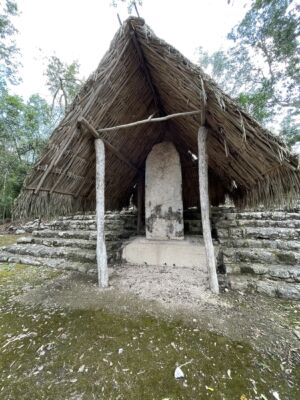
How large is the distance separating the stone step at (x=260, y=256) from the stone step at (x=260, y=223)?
79cm

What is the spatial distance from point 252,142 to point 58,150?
2.58 metres

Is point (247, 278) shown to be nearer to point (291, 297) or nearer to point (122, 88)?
point (291, 297)

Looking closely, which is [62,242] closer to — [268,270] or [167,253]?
[167,253]

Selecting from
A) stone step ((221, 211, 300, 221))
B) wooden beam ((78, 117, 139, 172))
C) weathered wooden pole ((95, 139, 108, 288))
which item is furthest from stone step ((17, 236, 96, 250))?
stone step ((221, 211, 300, 221))

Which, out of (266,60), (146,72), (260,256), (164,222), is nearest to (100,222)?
(164,222)

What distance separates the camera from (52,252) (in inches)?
156

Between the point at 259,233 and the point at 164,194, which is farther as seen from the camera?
→ the point at 164,194

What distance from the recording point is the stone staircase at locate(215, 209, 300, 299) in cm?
252

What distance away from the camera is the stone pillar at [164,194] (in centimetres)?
364

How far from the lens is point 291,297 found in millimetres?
2334

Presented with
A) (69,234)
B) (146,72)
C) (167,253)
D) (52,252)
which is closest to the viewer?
(146,72)

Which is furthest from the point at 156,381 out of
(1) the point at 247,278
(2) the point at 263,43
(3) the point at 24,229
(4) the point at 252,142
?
(2) the point at 263,43

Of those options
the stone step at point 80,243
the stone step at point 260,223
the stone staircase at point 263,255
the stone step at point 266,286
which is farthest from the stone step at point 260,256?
the stone step at point 80,243

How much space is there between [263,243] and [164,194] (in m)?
1.94
